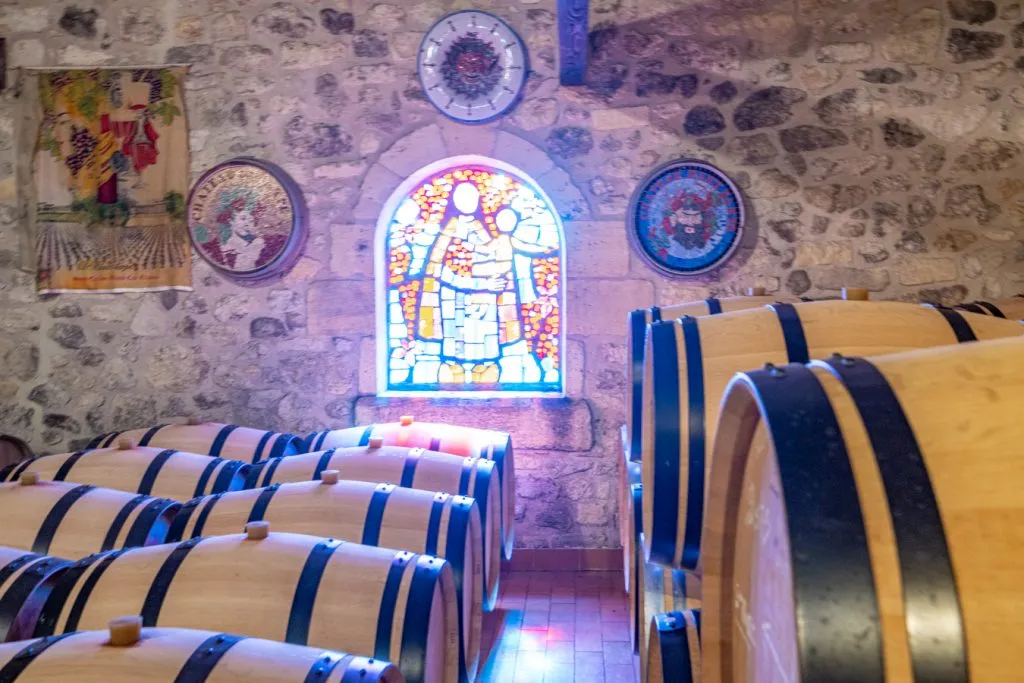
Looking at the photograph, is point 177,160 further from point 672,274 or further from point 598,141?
point 672,274

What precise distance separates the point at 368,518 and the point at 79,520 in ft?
3.34

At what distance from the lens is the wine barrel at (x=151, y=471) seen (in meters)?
3.26

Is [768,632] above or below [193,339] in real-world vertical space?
below

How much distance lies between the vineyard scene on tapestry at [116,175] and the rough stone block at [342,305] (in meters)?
0.82

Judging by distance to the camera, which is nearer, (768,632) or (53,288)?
(768,632)

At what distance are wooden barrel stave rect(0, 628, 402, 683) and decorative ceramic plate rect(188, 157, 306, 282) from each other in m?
3.21

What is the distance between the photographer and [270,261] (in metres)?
4.66

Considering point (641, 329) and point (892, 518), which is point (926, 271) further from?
point (892, 518)

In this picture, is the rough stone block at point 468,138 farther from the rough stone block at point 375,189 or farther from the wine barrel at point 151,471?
the wine barrel at point 151,471

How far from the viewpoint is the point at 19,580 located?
7.10 feet

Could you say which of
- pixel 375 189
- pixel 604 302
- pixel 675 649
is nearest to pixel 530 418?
pixel 604 302

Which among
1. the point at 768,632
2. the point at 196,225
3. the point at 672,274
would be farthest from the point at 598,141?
the point at 768,632

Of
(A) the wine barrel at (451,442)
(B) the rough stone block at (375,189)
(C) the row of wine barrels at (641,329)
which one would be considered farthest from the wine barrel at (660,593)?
(B) the rough stone block at (375,189)

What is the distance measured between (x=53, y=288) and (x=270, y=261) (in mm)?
1398
